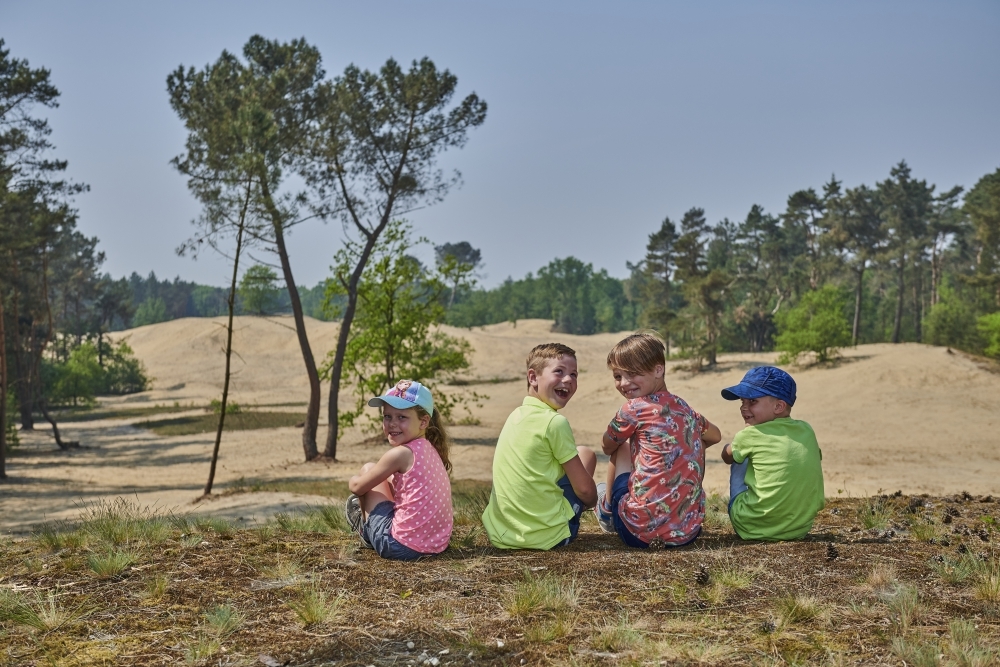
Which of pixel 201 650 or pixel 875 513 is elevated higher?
pixel 875 513

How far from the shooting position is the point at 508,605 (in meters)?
4.10

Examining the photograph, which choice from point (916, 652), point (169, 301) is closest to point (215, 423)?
point (916, 652)

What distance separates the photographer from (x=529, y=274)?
381 feet

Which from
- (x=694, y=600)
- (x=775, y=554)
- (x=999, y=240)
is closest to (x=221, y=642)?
(x=694, y=600)

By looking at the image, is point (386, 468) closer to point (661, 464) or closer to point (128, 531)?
point (661, 464)

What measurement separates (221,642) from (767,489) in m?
3.34

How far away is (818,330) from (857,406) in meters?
6.91

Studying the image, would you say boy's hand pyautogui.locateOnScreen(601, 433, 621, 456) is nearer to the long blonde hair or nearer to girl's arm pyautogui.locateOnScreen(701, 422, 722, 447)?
girl's arm pyautogui.locateOnScreen(701, 422, 722, 447)

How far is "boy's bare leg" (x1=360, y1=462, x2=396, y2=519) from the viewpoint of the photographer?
5.32 metres

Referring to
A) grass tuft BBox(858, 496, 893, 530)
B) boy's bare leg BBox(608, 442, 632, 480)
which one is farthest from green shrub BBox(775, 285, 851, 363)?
boy's bare leg BBox(608, 442, 632, 480)

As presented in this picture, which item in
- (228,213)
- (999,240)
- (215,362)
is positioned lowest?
(215,362)

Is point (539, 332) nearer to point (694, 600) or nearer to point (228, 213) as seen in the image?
point (228, 213)

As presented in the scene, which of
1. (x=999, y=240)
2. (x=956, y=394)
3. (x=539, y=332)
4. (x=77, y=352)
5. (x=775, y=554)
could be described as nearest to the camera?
(x=775, y=554)

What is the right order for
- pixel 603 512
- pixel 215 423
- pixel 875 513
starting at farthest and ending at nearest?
pixel 215 423, pixel 875 513, pixel 603 512
